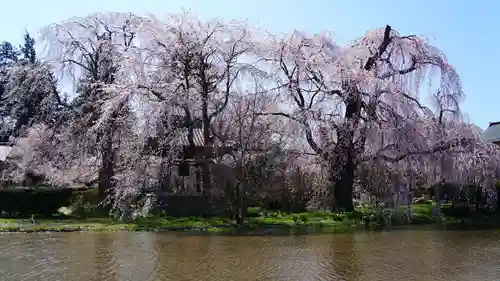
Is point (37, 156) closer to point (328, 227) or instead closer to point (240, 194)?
point (240, 194)

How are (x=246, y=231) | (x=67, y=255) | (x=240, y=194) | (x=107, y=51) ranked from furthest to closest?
(x=107, y=51)
(x=240, y=194)
(x=246, y=231)
(x=67, y=255)

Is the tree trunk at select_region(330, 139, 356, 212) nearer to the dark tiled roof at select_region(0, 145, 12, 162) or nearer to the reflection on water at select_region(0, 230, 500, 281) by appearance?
the reflection on water at select_region(0, 230, 500, 281)

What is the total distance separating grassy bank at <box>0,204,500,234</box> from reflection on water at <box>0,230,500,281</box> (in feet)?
5.28

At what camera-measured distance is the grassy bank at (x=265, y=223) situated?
58.5 ft

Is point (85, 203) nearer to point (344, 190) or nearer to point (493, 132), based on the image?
point (344, 190)

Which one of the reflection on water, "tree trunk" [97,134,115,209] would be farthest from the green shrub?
the reflection on water

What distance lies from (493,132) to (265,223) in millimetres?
30565

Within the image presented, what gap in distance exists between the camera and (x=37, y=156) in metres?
26.5

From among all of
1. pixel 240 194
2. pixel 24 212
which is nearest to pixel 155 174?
pixel 240 194

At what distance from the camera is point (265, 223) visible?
19266 millimetres

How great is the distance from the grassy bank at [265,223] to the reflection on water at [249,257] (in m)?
1.61

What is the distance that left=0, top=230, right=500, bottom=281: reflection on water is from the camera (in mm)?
9664

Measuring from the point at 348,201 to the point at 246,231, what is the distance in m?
6.73

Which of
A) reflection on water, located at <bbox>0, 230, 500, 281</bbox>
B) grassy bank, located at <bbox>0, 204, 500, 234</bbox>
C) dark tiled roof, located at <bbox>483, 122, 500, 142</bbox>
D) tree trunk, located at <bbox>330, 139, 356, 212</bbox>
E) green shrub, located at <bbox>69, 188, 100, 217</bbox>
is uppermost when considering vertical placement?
dark tiled roof, located at <bbox>483, 122, 500, 142</bbox>
